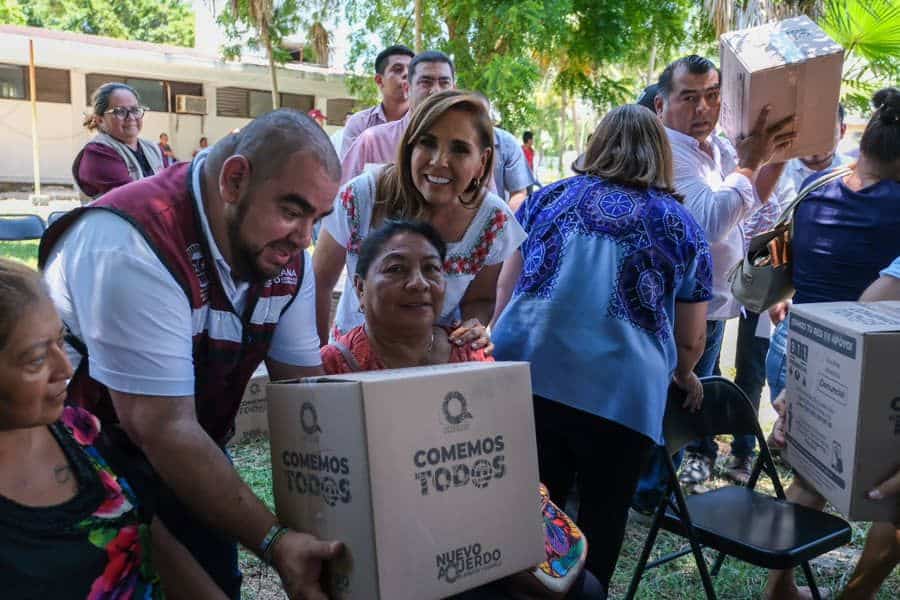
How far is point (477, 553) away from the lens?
1499 mm

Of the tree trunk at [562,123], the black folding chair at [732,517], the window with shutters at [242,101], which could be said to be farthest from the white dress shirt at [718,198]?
the tree trunk at [562,123]

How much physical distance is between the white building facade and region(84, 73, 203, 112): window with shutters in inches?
0.9

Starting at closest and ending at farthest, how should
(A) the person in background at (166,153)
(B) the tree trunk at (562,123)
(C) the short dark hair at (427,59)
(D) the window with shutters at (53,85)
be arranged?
(C) the short dark hair at (427,59)
(A) the person in background at (166,153)
(D) the window with shutters at (53,85)
(B) the tree trunk at (562,123)

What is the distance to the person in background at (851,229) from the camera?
9.23 feet

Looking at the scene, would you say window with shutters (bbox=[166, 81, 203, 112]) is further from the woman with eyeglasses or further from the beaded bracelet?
the beaded bracelet

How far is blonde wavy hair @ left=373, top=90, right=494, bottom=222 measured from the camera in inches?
102

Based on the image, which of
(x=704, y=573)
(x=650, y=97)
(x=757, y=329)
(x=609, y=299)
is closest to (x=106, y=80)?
(x=650, y=97)

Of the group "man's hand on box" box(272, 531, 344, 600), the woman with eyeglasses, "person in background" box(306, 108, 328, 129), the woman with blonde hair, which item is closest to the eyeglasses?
the woman with eyeglasses

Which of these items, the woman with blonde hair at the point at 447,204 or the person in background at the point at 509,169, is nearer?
the woman with blonde hair at the point at 447,204

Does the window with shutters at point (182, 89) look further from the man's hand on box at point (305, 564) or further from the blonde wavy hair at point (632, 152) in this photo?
the man's hand on box at point (305, 564)

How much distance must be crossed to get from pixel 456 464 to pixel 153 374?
0.59 metres

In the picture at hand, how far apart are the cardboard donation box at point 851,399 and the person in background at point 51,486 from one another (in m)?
1.69

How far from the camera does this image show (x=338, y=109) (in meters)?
21.7

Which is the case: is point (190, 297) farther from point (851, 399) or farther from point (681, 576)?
point (681, 576)
